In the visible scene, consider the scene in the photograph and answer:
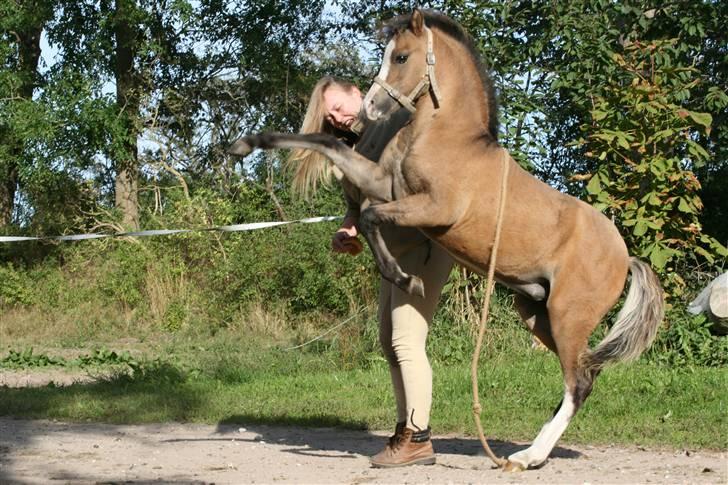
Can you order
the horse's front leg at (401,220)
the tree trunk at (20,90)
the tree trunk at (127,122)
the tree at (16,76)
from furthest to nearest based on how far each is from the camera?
the tree trunk at (127,122) → the tree trunk at (20,90) → the tree at (16,76) → the horse's front leg at (401,220)

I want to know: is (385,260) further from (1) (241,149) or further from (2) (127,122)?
(2) (127,122)

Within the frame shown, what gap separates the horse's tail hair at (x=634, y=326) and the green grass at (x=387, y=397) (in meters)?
0.96

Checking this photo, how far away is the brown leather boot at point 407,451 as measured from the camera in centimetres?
554

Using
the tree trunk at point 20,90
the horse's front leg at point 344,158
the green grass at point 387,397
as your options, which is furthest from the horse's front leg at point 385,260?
the tree trunk at point 20,90

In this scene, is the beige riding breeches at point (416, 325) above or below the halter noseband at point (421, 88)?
below

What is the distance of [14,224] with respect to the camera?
60.3 ft

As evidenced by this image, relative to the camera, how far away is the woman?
18.3 feet

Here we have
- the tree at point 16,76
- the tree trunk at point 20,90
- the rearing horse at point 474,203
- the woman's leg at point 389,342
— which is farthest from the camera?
the tree trunk at point 20,90

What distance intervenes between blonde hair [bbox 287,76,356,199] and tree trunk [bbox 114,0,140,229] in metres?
11.7

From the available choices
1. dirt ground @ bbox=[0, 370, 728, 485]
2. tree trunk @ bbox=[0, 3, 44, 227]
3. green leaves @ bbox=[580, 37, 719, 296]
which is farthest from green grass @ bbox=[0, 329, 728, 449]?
tree trunk @ bbox=[0, 3, 44, 227]

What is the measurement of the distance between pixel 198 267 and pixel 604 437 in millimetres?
9775

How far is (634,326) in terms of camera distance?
558 centimetres

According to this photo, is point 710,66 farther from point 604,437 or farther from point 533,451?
point 533,451

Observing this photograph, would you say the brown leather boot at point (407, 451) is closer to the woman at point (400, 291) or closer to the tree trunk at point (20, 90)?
the woman at point (400, 291)
